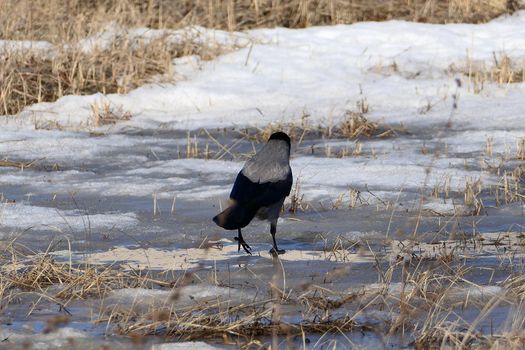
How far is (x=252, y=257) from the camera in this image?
5750mm

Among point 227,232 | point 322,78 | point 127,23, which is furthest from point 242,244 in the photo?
point 127,23

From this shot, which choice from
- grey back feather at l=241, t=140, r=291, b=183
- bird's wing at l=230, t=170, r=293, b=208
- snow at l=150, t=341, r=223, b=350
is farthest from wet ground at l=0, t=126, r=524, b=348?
grey back feather at l=241, t=140, r=291, b=183

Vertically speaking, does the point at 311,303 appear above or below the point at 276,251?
above

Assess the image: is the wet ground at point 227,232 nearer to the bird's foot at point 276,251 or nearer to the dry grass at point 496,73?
the bird's foot at point 276,251

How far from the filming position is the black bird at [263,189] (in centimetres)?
568

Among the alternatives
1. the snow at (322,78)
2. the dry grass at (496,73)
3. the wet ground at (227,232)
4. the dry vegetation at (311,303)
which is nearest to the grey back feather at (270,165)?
the wet ground at (227,232)

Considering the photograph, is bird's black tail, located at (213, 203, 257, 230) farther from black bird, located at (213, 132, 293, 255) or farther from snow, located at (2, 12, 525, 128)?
snow, located at (2, 12, 525, 128)

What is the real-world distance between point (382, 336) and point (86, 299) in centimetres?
144

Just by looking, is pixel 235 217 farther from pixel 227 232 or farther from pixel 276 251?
pixel 227 232

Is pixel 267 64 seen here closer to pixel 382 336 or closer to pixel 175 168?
pixel 175 168

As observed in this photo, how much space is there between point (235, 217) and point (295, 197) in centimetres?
122

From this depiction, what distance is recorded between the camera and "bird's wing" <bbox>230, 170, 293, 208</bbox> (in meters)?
5.77

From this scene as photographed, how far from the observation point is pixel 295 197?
6.75 metres

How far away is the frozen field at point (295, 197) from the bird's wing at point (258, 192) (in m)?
0.30
